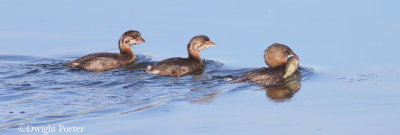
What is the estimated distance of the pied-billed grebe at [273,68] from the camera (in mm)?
11883

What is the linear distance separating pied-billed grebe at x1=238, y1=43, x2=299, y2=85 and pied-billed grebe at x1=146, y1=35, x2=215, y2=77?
1304 millimetres

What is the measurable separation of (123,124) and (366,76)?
449 cm

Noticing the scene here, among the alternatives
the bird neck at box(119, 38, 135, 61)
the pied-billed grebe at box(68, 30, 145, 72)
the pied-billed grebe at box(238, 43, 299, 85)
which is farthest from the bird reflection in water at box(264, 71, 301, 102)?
the bird neck at box(119, 38, 135, 61)

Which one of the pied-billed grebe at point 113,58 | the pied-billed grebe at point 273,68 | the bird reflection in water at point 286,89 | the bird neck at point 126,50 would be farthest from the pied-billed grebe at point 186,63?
the bird reflection in water at point 286,89

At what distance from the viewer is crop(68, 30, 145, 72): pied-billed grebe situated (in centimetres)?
1311

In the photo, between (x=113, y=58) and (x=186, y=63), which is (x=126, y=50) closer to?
(x=113, y=58)

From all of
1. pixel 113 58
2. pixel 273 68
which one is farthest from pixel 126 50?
→ pixel 273 68

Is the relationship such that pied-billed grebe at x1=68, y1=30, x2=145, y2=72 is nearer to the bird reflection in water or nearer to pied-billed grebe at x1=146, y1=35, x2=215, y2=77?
pied-billed grebe at x1=146, y1=35, x2=215, y2=77

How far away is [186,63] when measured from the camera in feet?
43.4

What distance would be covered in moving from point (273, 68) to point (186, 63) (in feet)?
5.28

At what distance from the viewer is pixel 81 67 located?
13.3 metres

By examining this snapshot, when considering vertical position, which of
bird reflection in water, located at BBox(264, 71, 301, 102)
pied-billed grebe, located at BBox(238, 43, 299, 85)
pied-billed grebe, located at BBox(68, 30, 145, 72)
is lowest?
bird reflection in water, located at BBox(264, 71, 301, 102)

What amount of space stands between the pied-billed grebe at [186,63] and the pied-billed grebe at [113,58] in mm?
842

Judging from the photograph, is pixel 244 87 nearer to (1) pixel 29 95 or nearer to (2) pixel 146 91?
(2) pixel 146 91
